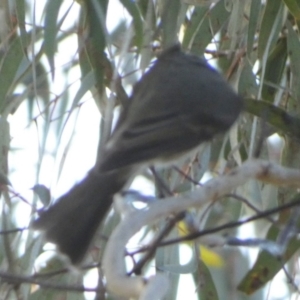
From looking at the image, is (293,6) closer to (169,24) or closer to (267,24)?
(267,24)

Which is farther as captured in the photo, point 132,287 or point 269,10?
point 269,10

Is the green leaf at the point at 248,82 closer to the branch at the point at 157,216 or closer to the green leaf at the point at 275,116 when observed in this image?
the green leaf at the point at 275,116

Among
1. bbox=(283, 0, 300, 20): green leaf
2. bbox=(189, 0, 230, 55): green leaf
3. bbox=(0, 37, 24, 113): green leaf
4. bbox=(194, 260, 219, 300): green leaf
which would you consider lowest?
bbox=(194, 260, 219, 300): green leaf

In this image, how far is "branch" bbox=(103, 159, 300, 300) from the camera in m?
0.88

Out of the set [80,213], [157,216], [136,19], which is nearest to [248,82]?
[136,19]

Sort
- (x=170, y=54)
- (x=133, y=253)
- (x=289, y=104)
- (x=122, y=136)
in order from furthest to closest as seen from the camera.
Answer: (x=289, y=104)
(x=170, y=54)
(x=122, y=136)
(x=133, y=253)

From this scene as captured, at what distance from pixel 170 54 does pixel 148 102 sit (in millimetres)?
166

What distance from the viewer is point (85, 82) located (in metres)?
1.54

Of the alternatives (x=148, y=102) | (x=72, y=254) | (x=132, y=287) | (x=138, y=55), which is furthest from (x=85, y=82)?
(x=132, y=287)

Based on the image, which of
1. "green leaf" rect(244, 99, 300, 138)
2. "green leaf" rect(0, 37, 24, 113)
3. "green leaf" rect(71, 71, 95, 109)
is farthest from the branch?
"green leaf" rect(0, 37, 24, 113)

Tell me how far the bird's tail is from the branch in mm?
187

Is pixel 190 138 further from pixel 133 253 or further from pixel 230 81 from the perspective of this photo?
pixel 230 81

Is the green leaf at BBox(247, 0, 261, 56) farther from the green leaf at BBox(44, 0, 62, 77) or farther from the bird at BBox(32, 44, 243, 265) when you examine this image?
the green leaf at BBox(44, 0, 62, 77)

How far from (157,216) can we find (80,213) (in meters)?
0.27
